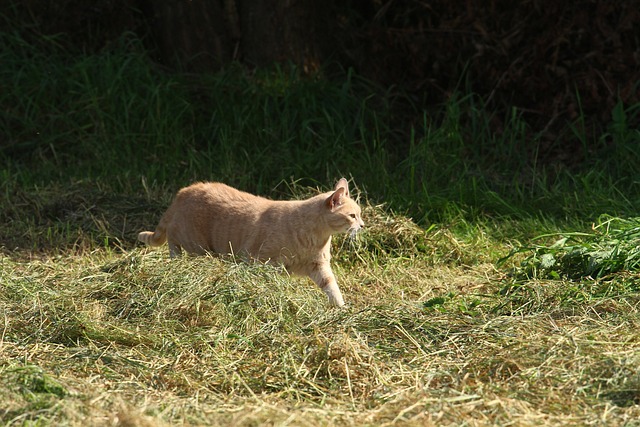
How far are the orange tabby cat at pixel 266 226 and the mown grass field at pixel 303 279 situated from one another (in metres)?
0.25

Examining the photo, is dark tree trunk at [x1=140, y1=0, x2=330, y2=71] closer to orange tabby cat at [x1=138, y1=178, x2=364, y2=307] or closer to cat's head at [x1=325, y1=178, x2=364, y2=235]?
orange tabby cat at [x1=138, y1=178, x2=364, y2=307]

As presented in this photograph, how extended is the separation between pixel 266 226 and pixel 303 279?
0.36m

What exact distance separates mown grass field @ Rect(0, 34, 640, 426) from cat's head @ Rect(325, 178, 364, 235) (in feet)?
1.12

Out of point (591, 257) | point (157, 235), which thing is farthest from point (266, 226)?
point (591, 257)

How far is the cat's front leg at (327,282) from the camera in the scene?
190 inches

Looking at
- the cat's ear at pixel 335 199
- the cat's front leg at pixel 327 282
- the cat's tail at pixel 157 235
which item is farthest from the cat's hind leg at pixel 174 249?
the cat's ear at pixel 335 199

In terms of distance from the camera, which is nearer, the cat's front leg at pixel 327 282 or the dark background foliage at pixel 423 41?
the cat's front leg at pixel 327 282

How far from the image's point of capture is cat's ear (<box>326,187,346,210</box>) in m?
5.07

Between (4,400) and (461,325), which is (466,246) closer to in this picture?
(461,325)

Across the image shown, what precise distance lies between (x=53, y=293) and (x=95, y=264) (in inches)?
39.7

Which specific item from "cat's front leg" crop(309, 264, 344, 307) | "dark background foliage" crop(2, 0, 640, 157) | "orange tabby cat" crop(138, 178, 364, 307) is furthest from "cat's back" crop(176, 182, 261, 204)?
"dark background foliage" crop(2, 0, 640, 157)

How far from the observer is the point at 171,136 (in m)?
7.11

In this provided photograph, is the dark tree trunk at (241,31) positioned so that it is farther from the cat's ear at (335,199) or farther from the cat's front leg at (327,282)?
the cat's front leg at (327,282)

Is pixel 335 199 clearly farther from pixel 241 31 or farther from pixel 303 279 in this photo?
pixel 241 31
